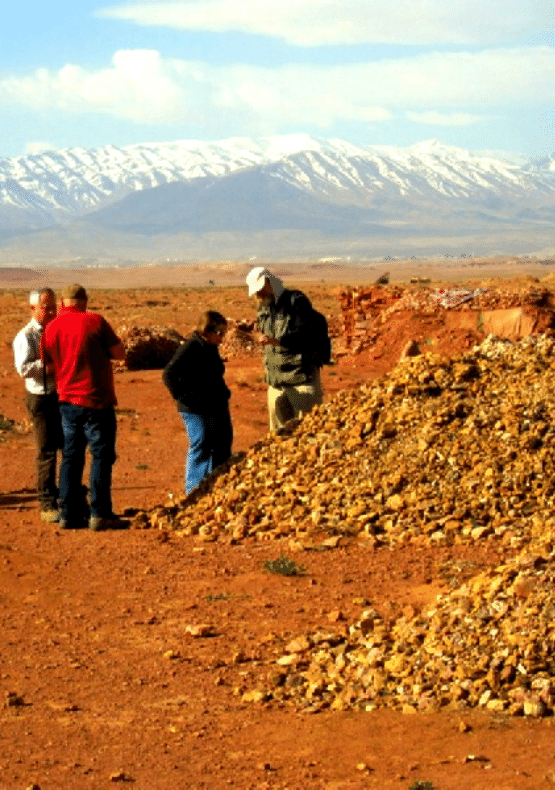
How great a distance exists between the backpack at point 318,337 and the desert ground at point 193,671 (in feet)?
4.83

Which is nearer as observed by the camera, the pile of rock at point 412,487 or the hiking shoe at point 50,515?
the pile of rock at point 412,487

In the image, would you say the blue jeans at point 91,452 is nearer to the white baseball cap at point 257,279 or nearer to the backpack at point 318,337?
the white baseball cap at point 257,279

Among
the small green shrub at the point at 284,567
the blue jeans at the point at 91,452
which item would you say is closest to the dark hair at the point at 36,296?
the blue jeans at the point at 91,452

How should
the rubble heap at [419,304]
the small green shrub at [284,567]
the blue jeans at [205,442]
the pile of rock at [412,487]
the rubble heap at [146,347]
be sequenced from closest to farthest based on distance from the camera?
the pile of rock at [412,487]
the small green shrub at [284,567]
the blue jeans at [205,442]
the rubble heap at [419,304]
the rubble heap at [146,347]

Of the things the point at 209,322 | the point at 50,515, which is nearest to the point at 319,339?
the point at 209,322

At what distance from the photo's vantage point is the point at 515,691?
6141mm

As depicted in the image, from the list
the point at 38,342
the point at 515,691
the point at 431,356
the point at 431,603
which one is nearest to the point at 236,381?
the point at 431,356

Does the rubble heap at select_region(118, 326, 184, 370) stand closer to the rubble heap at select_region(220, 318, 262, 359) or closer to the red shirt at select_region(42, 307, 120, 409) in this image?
the rubble heap at select_region(220, 318, 262, 359)

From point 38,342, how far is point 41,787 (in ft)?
16.5

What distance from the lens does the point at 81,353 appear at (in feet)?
31.8

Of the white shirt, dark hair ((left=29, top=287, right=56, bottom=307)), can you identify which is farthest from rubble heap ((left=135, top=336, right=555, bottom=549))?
dark hair ((left=29, top=287, right=56, bottom=307))

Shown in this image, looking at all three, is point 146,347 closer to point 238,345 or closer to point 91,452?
point 238,345

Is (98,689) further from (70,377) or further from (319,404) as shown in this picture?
(319,404)

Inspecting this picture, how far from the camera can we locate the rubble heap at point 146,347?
24688 mm
